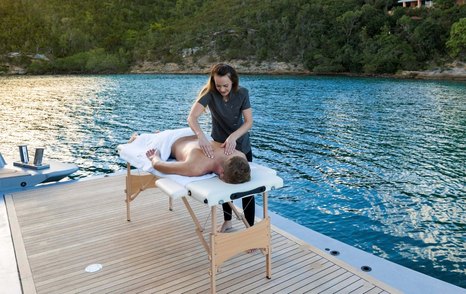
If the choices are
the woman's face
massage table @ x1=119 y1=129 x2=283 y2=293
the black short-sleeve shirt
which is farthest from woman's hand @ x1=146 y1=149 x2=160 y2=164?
the woman's face

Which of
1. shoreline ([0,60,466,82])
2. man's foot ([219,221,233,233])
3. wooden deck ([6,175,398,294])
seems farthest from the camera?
shoreline ([0,60,466,82])

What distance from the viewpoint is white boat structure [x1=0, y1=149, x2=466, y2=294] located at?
263 cm

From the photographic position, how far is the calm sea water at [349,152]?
16.6ft

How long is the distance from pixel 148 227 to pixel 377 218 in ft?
11.3

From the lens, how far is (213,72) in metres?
2.78

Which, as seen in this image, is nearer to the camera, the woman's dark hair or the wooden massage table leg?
the woman's dark hair

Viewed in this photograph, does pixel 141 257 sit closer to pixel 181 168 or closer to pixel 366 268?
pixel 181 168

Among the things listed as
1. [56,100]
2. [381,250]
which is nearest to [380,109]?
[381,250]

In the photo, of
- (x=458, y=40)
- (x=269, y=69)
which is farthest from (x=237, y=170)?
(x=269, y=69)

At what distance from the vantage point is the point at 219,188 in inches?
94.1

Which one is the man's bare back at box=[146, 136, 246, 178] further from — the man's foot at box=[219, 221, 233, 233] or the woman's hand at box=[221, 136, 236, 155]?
the man's foot at box=[219, 221, 233, 233]

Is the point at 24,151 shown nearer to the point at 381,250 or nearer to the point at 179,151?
the point at 179,151

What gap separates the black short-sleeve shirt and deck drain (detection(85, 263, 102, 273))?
1.37 metres

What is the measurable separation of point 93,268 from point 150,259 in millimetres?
429
